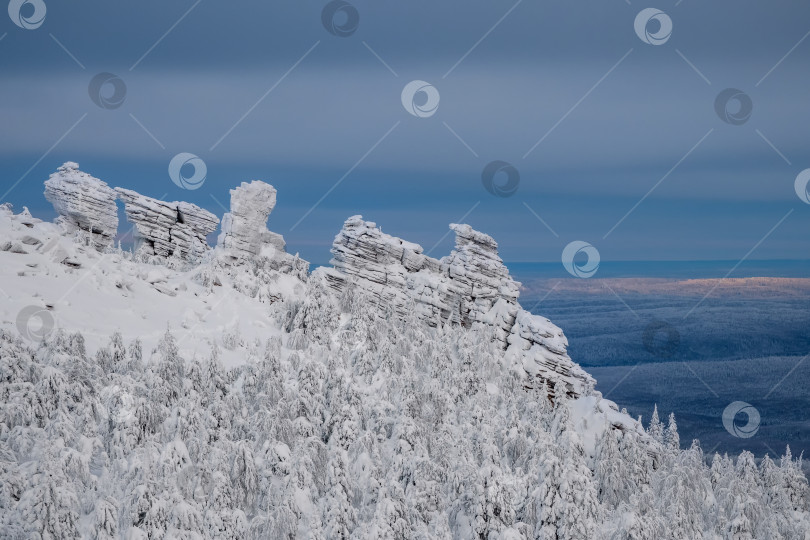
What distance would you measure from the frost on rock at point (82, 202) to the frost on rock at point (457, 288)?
71.6ft

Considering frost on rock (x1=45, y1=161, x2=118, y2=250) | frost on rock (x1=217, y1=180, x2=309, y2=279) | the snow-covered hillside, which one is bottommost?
the snow-covered hillside

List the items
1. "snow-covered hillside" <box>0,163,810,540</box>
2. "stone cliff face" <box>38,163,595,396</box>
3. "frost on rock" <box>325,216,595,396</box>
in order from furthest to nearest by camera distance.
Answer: "stone cliff face" <box>38,163,595,396</box>
"frost on rock" <box>325,216,595,396</box>
"snow-covered hillside" <box>0,163,810,540</box>

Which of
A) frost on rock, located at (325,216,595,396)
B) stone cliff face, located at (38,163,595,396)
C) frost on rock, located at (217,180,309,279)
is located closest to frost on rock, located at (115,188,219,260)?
stone cliff face, located at (38,163,595,396)

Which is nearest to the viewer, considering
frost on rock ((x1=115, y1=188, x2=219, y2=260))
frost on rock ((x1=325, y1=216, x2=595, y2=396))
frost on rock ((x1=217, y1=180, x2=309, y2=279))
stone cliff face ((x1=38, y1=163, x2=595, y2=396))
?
frost on rock ((x1=325, y1=216, x2=595, y2=396))

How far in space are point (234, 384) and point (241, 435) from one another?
562 centimetres

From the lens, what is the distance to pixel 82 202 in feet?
209

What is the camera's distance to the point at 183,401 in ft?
123

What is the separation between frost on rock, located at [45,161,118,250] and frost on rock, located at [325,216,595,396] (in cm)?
2183

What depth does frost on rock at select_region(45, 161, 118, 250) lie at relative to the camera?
6369cm

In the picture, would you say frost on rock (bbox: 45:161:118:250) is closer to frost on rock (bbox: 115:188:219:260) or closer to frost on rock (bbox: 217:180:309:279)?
frost on rock (bbox: 115:188:219:260)

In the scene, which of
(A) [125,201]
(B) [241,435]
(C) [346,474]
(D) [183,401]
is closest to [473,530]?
(C) [346,474]

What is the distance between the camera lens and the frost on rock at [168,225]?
67.6 meters

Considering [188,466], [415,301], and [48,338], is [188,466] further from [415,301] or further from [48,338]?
[415,301]

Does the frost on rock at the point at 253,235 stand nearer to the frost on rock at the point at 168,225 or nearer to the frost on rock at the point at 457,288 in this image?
the frost on rock at the point at 168,225
